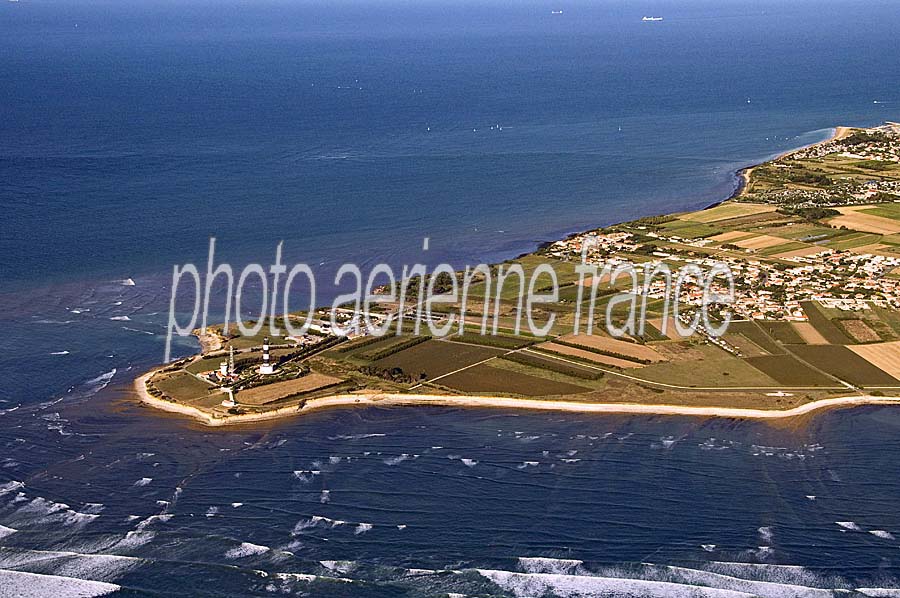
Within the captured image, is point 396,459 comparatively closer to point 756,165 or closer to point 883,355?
point 883,355

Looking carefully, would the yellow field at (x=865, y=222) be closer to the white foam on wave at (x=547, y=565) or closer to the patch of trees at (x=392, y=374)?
the patch of trees at (x=392, y=374)

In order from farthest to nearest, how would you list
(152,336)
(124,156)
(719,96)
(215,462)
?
(719,96)
(124,156)
(152,336)
(215,462)

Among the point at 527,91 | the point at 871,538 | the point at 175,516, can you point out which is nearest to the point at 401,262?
the point at 175,516

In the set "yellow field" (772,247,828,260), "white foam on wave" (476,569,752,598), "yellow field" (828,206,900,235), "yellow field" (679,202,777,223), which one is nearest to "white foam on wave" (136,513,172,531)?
"white foam on wave" (476,569,752,598)

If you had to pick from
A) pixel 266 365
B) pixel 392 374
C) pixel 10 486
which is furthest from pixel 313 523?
pixel 266 365

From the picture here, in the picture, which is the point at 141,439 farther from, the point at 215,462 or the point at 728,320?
the point at 728,320
